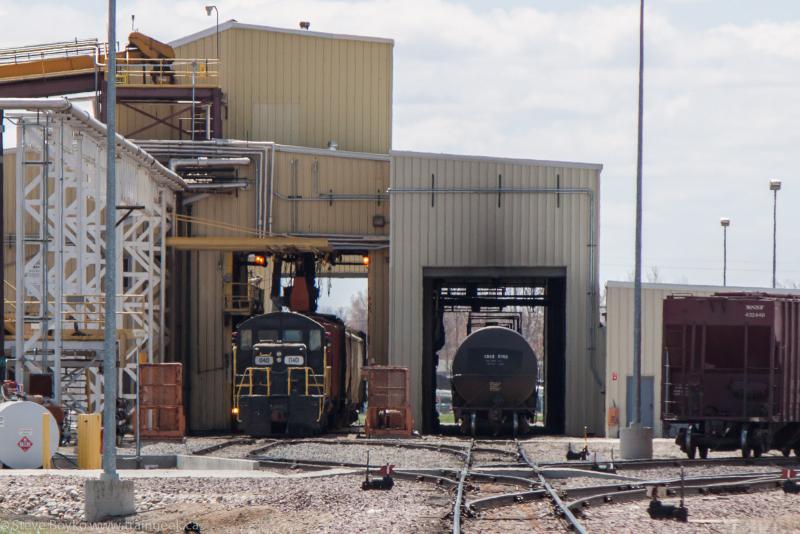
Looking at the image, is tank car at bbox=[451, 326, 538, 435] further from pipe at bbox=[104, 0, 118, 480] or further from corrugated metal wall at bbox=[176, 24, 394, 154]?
pipe at bbox=[104, 0, 118, 480]

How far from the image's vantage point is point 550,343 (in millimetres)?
46906

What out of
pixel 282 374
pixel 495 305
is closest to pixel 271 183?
pixel 282 374

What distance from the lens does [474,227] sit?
4159 cm

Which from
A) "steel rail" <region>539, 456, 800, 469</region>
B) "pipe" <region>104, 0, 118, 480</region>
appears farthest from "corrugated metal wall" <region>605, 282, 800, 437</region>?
"pipe" <region>104, 0, 118, 480</region>

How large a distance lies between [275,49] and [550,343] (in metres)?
14.6

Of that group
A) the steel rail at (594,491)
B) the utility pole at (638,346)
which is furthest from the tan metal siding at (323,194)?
the steel rail at (594,491)

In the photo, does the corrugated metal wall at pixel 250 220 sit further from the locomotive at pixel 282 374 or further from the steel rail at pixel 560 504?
the steel rail at pixel 560 504

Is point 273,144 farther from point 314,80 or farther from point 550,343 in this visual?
point 550,343

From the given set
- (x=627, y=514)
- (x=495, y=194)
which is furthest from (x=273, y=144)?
(x=627, y=514)

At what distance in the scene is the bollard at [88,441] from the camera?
26.0 metres

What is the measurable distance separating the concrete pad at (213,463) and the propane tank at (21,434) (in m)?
3.03

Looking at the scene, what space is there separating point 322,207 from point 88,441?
62.3ft

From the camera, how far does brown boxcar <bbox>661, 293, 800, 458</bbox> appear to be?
27203mm

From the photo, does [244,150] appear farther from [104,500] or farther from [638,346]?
[104,500]
